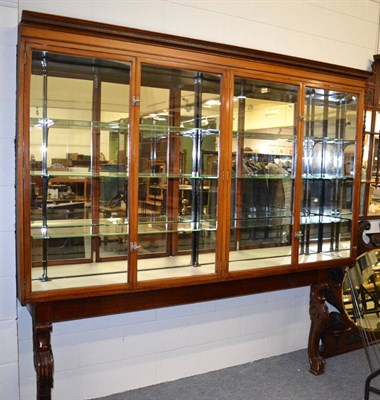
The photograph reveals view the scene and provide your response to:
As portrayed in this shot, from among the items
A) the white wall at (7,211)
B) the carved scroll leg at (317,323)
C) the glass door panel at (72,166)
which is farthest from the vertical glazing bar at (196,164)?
the white wall at (7,211)

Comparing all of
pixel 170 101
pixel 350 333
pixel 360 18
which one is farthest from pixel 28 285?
pixel 360 18

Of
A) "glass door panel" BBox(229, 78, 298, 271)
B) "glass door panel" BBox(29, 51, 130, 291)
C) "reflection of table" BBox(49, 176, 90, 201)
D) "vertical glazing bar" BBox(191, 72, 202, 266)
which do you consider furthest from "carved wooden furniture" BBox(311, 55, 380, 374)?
"reflection of table" BBox(49, 176, 90, 201)

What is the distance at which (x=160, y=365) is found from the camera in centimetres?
294

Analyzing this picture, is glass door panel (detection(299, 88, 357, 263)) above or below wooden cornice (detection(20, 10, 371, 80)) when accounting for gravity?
below

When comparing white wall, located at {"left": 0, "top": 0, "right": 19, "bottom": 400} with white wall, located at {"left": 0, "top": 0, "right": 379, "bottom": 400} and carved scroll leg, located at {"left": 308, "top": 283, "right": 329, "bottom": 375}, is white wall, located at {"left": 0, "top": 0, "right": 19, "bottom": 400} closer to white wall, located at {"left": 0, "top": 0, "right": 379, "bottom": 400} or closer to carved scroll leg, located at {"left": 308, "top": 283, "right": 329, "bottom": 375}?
white wall, located at {"left": 0, "top": 0, "right": 379, "bottom": 400}

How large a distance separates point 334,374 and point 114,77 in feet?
8.59

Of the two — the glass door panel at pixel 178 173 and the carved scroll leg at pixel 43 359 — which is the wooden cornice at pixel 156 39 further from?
the carved scroll leg at pixel 43 359

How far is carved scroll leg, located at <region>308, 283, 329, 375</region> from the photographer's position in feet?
10.0

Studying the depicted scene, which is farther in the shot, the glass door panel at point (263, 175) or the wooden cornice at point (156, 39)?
the glass door panel at point (263, 175)

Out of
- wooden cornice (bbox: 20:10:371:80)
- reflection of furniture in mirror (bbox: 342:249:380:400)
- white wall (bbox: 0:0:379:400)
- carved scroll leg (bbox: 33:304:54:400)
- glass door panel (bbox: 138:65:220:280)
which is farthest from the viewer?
reflection of furniture in mirror (bbox: 342:249:380:400)

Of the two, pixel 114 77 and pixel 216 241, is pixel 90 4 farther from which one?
pixel 216 241

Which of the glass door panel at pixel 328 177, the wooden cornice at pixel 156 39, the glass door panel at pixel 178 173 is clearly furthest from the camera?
the glass door panel at pixel 328 177

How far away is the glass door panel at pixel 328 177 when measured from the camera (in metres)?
3.17

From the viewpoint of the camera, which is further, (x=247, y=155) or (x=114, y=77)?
(x=247, y=155)
